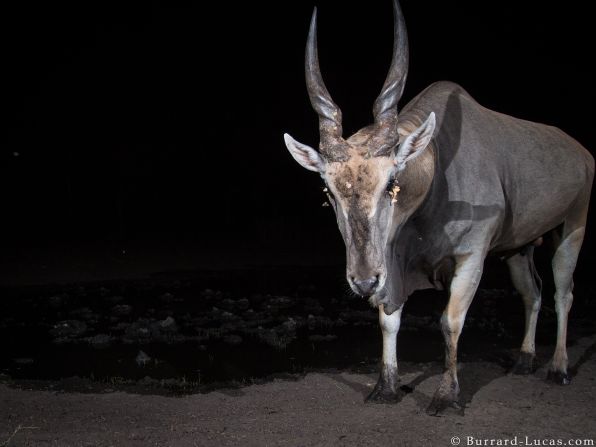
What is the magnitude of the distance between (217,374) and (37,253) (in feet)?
37.5

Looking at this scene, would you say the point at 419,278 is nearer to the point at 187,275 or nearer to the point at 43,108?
the point at 187,275

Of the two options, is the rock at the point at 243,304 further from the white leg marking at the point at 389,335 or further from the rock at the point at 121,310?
the white leg marking at the point at 389,335

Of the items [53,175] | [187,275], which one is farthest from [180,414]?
[53,175]

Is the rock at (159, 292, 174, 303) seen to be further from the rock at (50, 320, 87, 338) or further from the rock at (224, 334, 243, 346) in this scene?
the rock at (224, 334, 243, 346)

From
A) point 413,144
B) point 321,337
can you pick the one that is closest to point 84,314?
point 321,337

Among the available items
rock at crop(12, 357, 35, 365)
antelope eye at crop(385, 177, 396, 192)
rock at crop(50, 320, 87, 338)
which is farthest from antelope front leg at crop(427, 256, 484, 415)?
rock at crop(50, 320, 87, 338)

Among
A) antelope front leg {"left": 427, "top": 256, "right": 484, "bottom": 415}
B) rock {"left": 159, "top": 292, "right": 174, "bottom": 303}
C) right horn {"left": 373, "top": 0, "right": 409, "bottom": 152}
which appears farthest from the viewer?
rock {"left": 159, "top": 292, "right": 174, "bottom": 303}

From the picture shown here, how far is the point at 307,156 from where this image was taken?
4.75 metres

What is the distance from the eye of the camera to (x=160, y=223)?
25828 mm

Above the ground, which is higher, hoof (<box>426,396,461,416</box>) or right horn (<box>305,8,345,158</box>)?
right horn (<box>305,8,345,158</box>)

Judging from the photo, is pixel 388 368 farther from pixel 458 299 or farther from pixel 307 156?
pixel 307 156

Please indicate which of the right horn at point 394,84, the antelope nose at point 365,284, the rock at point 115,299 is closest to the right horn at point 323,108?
the right horn at point 394,84

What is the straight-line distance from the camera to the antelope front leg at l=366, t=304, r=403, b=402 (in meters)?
5.50

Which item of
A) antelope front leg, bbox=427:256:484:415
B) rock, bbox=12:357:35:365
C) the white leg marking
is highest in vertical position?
antelope front leg, bbox=427:256:484:415
